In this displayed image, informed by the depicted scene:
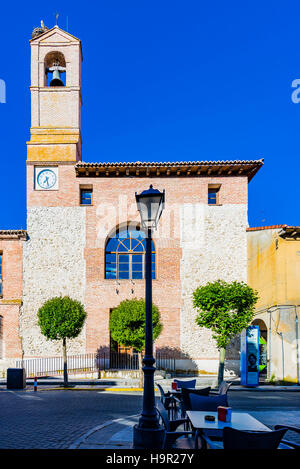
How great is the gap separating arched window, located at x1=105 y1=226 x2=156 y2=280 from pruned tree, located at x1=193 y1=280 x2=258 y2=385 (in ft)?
17.1

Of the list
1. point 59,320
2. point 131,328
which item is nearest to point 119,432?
point 131,328

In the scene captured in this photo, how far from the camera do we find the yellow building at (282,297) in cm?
1791

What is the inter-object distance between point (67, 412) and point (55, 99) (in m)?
17.7

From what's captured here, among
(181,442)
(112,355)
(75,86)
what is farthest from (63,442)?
(75,86)

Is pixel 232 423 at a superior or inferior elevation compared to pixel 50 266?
inferior

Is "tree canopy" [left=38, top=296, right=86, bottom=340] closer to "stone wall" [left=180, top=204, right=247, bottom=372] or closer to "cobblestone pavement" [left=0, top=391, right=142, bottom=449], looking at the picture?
"cobblestone pavement" [left=0, top=391, right=142, bottom=449]

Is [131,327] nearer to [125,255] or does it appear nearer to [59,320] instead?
[59,320]

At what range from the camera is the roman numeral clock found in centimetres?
2145

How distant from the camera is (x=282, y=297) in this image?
1811 cm

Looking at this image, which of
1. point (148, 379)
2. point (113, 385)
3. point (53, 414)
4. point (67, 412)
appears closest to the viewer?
point (148, 379)

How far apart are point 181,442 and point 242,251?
54.0 feet

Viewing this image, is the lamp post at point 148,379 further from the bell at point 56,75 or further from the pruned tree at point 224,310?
the bell at point 56,75

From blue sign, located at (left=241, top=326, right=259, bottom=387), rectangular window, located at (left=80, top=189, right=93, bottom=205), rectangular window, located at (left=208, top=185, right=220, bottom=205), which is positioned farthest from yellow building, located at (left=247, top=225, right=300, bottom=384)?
rectangular window, located at (left=80, top=189, right=93, bottom=205)

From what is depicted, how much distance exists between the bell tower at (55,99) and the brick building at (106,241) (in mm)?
64
